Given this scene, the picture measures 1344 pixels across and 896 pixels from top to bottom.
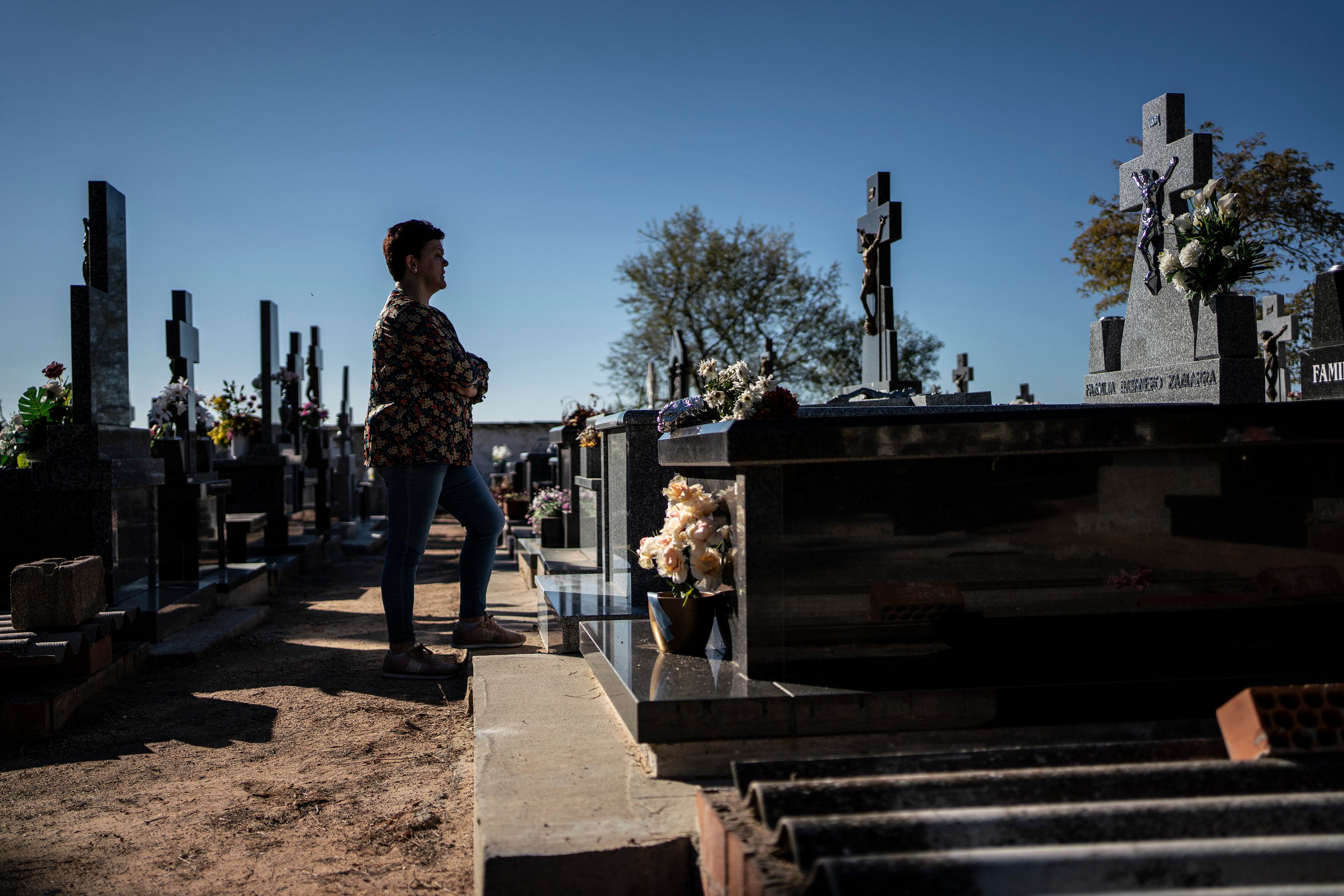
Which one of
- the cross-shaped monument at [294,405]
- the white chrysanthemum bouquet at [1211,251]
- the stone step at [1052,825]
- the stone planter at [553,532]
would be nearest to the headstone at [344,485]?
the cross-shaped monument at [294,405]

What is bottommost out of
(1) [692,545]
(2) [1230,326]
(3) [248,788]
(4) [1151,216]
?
(3) [248,788]

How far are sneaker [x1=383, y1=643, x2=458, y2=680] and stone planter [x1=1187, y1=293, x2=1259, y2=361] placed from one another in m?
4.78

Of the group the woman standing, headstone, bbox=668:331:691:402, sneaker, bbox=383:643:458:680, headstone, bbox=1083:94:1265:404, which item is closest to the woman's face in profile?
the woman standing

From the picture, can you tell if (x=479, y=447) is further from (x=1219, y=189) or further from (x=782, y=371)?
(x=1219, y=189)

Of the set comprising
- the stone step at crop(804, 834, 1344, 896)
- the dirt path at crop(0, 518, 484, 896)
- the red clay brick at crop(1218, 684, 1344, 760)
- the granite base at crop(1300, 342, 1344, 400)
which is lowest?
the dirt path at crop(0, 518, 484, 896)

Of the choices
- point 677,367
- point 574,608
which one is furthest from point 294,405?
point 574,608

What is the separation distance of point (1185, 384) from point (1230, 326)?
451 mm

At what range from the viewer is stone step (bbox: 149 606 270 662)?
5145 millimetres

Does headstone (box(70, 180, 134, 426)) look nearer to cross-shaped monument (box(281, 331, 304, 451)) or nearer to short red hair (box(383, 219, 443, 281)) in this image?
short red hair (box(383, 219, 443, 281))

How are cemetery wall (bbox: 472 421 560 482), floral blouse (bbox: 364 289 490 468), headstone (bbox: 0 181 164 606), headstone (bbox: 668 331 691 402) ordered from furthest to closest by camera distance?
cemetery wall (bbox: 472 421 560 482) → headstone (bbox: 668 331 691 402) → headstone (bbox: 0 181 164 606) → floral blouse (bbox: 364 289 490 468)

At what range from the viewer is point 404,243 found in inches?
169

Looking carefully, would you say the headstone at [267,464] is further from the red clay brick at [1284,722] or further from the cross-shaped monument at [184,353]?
the red clay brick at [1284,722]

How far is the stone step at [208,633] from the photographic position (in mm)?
5145

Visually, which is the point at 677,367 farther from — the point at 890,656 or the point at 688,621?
the point at 890,656
